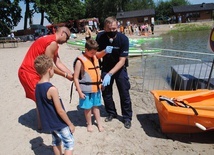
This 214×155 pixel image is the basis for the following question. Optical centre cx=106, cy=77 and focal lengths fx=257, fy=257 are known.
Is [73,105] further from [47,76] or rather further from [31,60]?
[47,76]

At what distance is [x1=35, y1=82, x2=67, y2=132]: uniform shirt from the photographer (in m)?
2.97

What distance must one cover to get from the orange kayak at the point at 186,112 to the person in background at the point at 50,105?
1.68m

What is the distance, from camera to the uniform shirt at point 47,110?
297cm

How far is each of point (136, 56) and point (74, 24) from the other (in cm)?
3805

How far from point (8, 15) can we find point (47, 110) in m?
36.6

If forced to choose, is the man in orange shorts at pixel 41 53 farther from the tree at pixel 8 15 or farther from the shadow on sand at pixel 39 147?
the tree at pixel 8 15

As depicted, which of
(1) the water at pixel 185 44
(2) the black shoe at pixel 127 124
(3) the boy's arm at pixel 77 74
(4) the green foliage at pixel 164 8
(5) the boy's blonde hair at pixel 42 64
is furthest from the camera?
(4) the green foliage at pixel 164 8

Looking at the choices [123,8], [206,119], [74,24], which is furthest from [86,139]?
[123,8]

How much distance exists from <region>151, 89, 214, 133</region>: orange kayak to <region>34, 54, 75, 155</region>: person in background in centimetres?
168

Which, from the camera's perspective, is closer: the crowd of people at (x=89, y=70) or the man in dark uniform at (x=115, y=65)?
the crowd of people at (x=89, y=70)

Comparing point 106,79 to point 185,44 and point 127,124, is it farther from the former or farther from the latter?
point 185,44

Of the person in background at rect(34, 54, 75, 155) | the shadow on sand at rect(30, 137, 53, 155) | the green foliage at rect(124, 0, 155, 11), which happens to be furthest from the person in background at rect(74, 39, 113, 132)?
the green foliage at rect(124, 0, 155, 11)

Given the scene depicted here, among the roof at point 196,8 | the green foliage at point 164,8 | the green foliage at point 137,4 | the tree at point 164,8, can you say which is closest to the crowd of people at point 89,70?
the roof at point 196,8

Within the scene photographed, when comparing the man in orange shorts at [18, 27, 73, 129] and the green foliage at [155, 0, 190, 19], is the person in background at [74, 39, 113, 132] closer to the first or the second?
the man in orange shorts at [18, 27, 73, 129]
